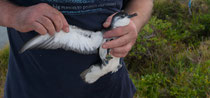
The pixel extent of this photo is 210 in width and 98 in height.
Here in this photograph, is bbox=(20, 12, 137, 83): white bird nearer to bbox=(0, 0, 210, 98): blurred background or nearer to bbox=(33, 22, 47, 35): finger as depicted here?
bbox=(33, 22, 47, 35): finger

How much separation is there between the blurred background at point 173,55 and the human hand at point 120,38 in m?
1.25

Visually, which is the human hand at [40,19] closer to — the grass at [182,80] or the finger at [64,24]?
the finger at [64,24]

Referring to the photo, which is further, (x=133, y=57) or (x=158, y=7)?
(x=158, y=7)

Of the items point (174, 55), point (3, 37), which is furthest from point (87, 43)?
point (3, 37)

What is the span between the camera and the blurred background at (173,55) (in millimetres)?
2074

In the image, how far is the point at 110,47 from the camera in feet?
2.84

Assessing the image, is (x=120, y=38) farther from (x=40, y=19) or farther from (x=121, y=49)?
(x=40, y=19)

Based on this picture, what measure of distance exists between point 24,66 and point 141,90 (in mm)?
1479

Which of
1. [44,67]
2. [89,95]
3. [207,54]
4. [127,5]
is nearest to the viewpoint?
[44,67]

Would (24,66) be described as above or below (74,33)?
below

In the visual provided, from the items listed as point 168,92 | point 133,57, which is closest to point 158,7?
point 133,57

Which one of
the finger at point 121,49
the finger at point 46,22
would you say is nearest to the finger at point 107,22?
the finger at point 121,49

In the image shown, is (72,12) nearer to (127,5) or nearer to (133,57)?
(127,5)

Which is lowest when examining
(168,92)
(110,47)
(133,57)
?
(168,92)
